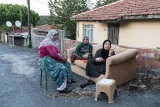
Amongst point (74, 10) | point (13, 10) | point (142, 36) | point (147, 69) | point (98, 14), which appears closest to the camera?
point (147, 69)

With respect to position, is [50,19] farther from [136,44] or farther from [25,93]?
[25,93]

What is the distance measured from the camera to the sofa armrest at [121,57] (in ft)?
18.7

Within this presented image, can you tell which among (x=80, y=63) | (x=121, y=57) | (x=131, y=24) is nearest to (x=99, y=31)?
(x=131, y=24)

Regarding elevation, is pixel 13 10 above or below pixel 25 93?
above

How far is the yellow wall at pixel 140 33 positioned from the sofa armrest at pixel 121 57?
294 cm

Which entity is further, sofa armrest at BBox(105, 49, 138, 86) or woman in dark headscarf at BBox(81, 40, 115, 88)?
woman in dark headscarf at BBox(81, 40, 115, 88)

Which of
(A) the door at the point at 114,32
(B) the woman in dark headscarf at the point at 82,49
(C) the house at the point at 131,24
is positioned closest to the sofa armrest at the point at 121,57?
(B) the woman in dark headscarf at the point at 82,49

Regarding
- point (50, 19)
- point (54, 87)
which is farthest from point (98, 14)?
point (50, 19)

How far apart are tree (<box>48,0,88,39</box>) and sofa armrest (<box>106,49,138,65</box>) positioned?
47.2ft

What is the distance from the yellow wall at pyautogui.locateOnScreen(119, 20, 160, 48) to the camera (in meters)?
9.05

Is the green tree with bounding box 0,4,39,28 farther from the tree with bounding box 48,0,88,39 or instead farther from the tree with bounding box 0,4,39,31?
the tree with bounding box 48,0,88,39

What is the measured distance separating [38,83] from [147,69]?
11.4 ft

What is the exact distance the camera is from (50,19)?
22.1 metres

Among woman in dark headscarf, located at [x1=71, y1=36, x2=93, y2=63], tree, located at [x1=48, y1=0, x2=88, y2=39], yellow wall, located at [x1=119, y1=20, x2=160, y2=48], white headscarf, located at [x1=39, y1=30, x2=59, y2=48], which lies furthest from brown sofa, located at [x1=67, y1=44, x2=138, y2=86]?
tree, located at [x1=48, y1=0, x2=88, y2=39]
